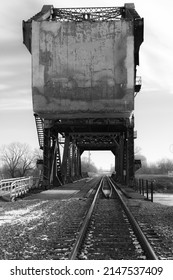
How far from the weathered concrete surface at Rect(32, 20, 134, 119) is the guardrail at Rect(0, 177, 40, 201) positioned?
5.40 meters

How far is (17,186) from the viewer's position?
19.9 metres

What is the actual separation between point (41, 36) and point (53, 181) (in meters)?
10.9

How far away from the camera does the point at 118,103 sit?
24.0 meters

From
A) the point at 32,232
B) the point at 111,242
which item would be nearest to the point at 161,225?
the point at 111,242

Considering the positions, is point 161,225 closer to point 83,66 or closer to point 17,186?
point 17,186

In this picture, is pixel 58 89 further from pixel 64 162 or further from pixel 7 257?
pixel 7 257

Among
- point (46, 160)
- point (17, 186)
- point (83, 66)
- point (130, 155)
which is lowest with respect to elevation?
point (17, 186)

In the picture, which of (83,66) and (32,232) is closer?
(32,232)

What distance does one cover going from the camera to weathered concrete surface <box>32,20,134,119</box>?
23453 mm

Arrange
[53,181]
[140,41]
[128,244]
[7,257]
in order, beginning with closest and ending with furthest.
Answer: [7,257]
[128,244]
[140,41]
[53,181]

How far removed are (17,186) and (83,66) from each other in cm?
920

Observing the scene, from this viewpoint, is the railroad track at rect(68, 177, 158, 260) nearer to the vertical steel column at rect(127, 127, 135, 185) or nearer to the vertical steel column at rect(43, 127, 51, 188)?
the vertical steel column at rect(43, 127, 51, 188)

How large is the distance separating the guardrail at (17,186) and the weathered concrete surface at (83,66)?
5402 millimetres
